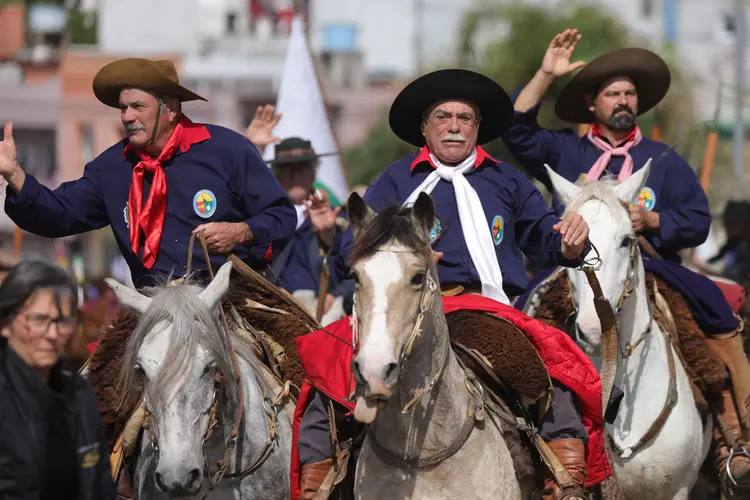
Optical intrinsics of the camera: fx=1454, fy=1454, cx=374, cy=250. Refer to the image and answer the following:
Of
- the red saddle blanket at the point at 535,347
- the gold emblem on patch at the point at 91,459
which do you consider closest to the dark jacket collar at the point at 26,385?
the gold emblem on patch at the point at 91,459

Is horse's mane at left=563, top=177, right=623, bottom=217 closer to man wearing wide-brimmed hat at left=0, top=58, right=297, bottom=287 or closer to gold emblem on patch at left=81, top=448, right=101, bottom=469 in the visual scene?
man wearing wide-brimmed hat at left=0, top=58, right=297, bottom=287

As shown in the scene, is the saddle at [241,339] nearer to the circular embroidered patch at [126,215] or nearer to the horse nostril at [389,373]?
the circular embroidered patch at [126,215]

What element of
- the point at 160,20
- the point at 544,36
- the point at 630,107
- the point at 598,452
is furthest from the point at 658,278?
the point at 160,20

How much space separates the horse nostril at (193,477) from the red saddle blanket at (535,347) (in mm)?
813

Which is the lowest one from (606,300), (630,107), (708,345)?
(708,345)

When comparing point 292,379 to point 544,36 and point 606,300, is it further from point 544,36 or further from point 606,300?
point 544,36

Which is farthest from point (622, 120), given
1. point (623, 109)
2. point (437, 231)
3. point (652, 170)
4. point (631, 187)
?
point (437, 231)

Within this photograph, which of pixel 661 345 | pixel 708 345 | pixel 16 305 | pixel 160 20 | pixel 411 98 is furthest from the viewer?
pixel 160 20

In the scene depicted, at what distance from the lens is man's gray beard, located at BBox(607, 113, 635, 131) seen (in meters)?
9.87

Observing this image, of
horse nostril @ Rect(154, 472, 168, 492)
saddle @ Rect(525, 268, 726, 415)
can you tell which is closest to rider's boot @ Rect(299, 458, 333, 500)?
horse nostril @ Rect(154, 472, 168, 492)

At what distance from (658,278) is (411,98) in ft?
8.15

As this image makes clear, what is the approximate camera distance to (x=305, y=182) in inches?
480

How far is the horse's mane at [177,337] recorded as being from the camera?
637 centimetres

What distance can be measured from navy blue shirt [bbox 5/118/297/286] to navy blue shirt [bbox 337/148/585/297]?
816 mm
